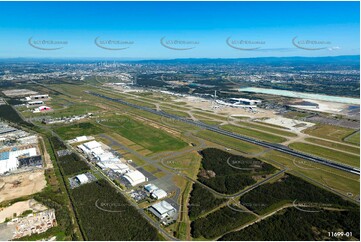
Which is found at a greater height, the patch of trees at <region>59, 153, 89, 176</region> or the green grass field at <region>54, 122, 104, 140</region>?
the green grass field at <region>54, 122, 104, 140</region>

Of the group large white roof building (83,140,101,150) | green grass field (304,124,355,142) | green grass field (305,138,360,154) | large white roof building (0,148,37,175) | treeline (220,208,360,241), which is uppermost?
large white roof building (83,140,101,150)

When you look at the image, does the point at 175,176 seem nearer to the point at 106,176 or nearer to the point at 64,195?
the point at 106,176

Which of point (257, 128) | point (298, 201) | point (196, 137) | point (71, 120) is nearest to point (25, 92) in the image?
point (71, 120)

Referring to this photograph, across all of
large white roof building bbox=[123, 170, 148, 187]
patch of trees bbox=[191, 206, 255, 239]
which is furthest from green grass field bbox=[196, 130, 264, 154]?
large white roof building bbox=[123, 170, 148, 187]

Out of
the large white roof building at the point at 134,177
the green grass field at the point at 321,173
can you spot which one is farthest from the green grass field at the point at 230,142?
the large white roof building at the point at 134,177

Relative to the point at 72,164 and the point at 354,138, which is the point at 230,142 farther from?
the point at 72,164

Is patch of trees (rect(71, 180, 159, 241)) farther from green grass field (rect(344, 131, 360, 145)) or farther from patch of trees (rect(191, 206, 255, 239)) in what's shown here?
green grass field (rect(344, 131, 360, 145))
